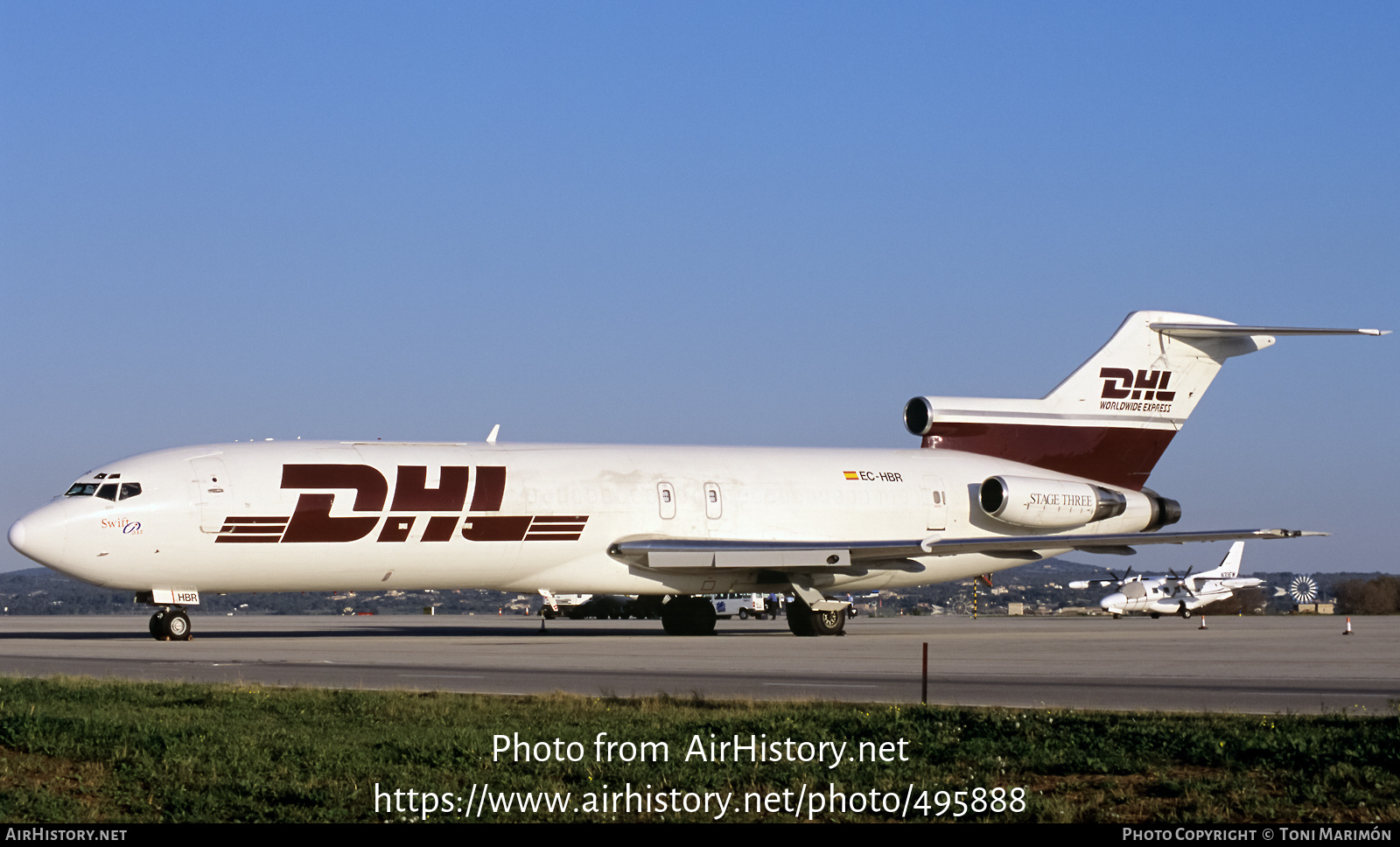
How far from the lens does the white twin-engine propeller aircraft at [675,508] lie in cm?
3008

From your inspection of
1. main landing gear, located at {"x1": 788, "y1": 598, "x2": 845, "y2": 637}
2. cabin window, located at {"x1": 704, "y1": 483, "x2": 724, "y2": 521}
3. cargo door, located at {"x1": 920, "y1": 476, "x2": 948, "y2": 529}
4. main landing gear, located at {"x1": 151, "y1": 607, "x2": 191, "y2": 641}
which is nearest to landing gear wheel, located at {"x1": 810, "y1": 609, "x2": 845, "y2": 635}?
main landing gear, located at {"x1": 788, "y1": 598, "x2": 845, "y2": 637}

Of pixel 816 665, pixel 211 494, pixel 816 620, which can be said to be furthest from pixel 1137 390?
pixel 211 494

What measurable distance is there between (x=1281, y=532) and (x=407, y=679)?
2087cm

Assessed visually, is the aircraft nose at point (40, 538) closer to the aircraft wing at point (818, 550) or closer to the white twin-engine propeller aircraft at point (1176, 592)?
the aircraft wing at point (818, 550)

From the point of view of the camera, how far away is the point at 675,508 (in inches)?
1371

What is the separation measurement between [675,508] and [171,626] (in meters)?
11.3

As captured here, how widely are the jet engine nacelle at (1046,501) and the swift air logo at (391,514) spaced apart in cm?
1193

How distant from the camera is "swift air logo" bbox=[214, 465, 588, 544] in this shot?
30.4m

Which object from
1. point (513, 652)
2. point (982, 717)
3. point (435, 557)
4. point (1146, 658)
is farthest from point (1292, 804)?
point (435, 557)

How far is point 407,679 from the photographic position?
2023 centimetres

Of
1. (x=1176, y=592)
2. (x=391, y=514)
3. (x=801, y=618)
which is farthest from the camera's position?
(x=1176, y=592)

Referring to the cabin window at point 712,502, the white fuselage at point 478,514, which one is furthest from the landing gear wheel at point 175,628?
the cabin window at point 712,502

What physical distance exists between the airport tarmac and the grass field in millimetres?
3077

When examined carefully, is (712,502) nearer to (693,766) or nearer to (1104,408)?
(1104,408)
